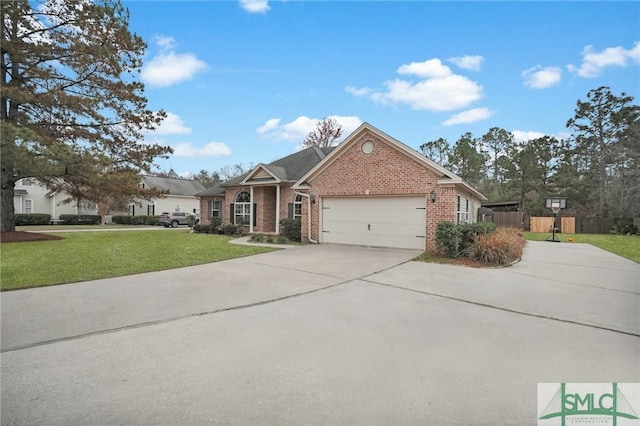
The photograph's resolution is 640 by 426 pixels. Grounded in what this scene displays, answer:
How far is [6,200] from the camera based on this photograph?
15.8m

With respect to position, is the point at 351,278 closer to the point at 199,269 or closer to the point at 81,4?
the point at 199,269

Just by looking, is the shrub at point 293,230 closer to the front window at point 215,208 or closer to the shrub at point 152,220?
the front window at point 215,208

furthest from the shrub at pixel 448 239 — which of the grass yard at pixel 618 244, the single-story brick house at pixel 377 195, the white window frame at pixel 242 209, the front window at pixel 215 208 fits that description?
the front window at pixel 215 208

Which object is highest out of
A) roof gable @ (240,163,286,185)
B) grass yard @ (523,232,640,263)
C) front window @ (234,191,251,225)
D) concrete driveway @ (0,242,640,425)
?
roof gable @ (240,163,286,185)

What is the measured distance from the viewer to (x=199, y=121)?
18.0 meters

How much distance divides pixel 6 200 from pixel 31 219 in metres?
17.2

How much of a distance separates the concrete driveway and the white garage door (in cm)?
527

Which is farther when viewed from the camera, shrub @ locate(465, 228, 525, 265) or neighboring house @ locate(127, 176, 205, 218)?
neighboring house @ locate(127, 176, 205, 218)

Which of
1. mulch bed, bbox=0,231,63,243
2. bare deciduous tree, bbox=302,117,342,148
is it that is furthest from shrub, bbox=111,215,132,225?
bare deciduous tree, bbox=302,117,342,148

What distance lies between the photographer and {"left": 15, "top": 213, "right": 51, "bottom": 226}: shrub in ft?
93.6

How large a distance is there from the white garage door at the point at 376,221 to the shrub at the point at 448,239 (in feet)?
4.32

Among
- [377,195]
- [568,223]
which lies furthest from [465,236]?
[568,223]

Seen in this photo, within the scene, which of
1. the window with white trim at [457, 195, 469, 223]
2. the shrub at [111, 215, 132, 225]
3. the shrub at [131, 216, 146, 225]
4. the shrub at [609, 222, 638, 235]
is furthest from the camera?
the shrub at [111, 215, 132, 225]

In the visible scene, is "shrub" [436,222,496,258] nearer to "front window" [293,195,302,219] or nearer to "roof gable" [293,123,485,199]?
"roof gable" [293,123,485,199]
